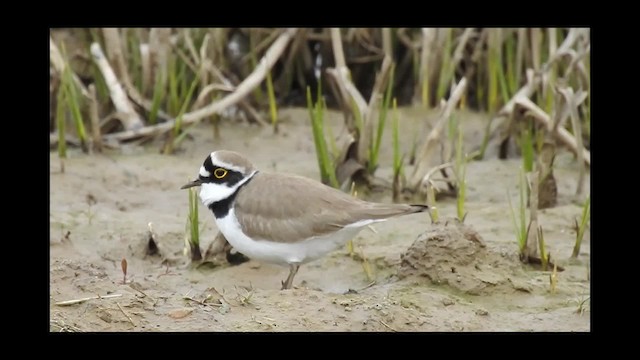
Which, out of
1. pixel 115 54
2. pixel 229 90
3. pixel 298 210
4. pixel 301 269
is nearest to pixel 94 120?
pixel 115 54

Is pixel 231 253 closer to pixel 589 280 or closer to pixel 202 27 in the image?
pixel 589 280

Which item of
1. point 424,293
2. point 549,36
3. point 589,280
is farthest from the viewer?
point 549,36

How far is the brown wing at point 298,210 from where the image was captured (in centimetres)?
625

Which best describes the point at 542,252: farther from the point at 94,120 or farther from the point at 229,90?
the point at 94,120

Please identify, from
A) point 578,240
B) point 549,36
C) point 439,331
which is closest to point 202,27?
point 549,36

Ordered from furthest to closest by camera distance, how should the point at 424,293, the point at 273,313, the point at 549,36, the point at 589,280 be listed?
the point at 549,36, the point at 589,280, the point at 424,293, the point at 273,313

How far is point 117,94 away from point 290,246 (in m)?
3.35

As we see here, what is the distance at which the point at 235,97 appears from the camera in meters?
9.27

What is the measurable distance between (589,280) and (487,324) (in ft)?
3.31

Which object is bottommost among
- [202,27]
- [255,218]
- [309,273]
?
[309,273]

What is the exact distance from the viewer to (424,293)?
6.20 meters

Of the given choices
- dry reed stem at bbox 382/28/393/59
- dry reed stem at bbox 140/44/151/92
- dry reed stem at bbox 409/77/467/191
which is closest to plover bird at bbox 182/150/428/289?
dry reed stem at bbox 409/77/467/191

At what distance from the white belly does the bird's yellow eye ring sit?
343 mm

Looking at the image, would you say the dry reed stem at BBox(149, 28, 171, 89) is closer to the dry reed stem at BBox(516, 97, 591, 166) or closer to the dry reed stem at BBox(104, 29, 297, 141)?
the dry reed stem at BBox(104, 29, 297, 141)
